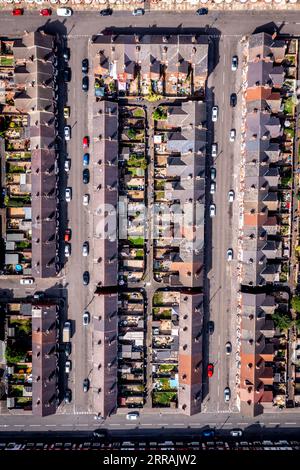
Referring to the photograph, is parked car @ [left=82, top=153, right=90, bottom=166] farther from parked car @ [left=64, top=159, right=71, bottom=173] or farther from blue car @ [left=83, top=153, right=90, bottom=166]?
parked car @ [left=64, top=159, right=71, bottom=173]

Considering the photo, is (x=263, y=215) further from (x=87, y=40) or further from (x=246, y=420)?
(x=87, y=40)

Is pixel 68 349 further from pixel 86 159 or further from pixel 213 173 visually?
pixel 213 173

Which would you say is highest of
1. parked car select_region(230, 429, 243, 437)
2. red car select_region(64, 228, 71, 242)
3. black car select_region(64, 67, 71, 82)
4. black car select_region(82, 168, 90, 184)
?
black car select_region(64, 67, 71, 82)

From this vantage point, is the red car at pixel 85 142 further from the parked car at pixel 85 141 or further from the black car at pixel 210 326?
the black car at pixel 210 326

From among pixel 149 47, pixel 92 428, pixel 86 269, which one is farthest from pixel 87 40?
pixel 92 428

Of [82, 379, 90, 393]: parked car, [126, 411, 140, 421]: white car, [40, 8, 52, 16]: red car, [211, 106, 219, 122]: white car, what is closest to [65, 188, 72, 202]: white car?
[211, 106, 219, 122]: white car

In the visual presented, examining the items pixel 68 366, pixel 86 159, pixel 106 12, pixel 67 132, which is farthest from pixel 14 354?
pixel 106 12
